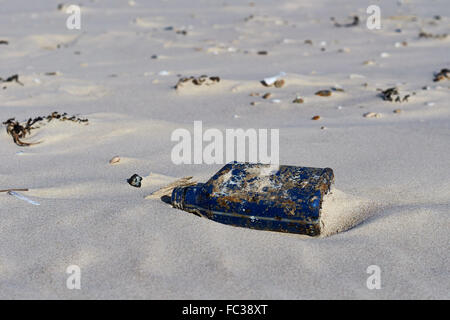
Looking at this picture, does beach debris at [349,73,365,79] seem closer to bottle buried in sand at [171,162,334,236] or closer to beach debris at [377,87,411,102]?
beach debris at [377,87,411,102]

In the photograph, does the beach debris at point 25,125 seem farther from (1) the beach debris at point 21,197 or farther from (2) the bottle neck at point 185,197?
(2) the bottle neck at point 185,197

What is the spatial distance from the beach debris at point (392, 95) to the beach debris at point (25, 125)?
86.6 inches

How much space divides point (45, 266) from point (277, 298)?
0.77 meters

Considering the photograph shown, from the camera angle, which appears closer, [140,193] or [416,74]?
[140,193]

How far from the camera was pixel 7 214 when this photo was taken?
2080 millimetres

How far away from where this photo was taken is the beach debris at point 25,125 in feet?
10.3

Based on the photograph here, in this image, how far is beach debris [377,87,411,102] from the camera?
396 cm

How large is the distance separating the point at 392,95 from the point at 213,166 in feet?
6.37

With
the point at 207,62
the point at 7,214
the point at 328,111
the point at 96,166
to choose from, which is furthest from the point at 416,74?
the point at 7,214

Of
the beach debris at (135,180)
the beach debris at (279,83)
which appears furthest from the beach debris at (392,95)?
the beach debris at (135,180)

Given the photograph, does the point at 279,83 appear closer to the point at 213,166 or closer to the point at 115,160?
the point at 213,166

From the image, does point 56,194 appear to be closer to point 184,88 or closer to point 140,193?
point 140,193

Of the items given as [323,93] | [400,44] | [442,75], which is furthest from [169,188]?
[400,44]

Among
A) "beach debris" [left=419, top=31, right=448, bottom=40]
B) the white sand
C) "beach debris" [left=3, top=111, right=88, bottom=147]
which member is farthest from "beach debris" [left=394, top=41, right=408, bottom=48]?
"beach debris" [left=3, top=111, right=88, bottom=147]
